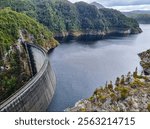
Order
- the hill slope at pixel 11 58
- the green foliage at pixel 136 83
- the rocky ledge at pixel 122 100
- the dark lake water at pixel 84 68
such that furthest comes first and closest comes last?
the hill slope at pixel 11 58 < the dark lake water at pixel 84 68 < the green foliage at pixel 136 83 < the rocky ledge at pixel 122 100

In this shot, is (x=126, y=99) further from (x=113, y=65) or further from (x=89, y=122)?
(x=113, y=65)

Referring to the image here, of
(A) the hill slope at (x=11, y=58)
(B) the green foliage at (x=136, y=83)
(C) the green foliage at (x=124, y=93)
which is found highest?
(C) the green foliage at (x=124, y=93)

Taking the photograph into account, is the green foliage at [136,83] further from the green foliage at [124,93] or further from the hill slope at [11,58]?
the hill slope at [11,58]

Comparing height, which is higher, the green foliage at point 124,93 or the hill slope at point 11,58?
the green foliage at point 124,93

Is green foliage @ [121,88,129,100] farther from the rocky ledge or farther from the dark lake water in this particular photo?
the dark lake water

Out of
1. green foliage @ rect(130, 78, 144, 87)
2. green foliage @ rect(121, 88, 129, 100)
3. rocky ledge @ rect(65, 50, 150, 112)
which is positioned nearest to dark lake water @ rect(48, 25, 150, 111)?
rocky ledge @ rect(65, 50, 150, 112)

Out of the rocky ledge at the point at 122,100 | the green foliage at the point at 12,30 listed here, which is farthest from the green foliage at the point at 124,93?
the green foliage at the point at 12,30

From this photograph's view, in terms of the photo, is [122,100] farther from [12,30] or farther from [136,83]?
[12,30]

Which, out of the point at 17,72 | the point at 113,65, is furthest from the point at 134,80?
the point at 113,65
